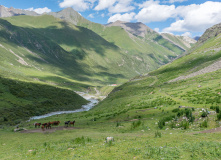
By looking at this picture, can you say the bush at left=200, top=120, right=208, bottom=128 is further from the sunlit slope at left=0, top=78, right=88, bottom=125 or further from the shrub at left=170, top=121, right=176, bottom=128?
the sunlit slope at left=0, top=78, right=88, bottom=125

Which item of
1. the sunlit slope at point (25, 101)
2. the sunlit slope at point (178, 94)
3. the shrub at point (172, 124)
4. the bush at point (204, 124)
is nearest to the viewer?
the bush at point (204, 124)

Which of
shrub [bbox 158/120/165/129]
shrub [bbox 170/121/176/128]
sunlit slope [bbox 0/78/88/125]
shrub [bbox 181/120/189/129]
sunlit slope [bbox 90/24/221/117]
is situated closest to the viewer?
shrub [bbox 181/120/189/129]

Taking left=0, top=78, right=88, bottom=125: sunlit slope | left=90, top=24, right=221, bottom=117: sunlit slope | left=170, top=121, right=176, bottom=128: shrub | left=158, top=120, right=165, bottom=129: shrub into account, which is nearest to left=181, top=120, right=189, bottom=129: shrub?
left=170, top=121, right=176, bottom=128: shrub

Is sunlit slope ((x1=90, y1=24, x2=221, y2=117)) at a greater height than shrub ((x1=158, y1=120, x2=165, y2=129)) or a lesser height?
greater

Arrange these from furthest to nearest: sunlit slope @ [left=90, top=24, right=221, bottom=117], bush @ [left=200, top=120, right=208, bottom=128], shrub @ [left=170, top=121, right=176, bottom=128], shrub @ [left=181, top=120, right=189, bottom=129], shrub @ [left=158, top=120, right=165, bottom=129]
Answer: sunlit slope @ [left=90, top=24, right=221, bottom=117] < shrub @ [left=158, top=120, right=165, bottom=129] < shrub @ [left=170, top=121, right=176, bottom=128] < shrub @ [left=181, top=120, right=189, bottom=129] < bush @ [left=200, top=120, right=208, bottom=128]

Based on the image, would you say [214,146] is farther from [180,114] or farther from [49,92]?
[49,92]

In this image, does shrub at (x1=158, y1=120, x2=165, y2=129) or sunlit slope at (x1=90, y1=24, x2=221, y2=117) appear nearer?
shrub at (x1=158, y1=120, x2=165, y2=129)

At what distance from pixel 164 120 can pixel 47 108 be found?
8138 centimetres

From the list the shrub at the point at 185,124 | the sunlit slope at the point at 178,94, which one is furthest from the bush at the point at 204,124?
the sunlit slope at the point at 178,94

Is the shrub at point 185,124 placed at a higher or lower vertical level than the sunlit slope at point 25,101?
lower

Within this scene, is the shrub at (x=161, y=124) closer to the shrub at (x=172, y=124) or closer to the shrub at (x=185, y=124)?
the shrub at (x=172, y=124)

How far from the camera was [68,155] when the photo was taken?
14.9 m

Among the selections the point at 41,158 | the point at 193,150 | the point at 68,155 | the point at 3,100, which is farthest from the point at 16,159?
the point at 3,100

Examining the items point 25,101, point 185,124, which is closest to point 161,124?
point 185,124
